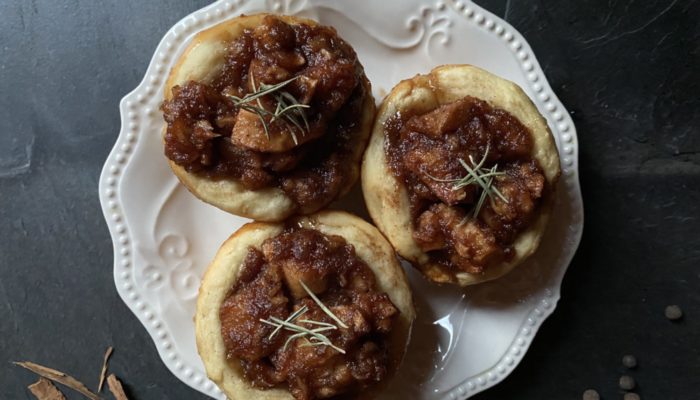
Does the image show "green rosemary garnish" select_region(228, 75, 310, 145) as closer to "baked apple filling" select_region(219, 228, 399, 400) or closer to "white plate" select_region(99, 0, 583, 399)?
"baked apple filling" select_region(219, 228, 399, 400)

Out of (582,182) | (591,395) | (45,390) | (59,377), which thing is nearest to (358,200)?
(582,182)

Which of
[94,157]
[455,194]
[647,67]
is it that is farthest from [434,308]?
[94,157]

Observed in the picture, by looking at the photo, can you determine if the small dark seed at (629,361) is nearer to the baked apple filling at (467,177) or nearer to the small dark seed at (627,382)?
the small dark seed at (627,382)

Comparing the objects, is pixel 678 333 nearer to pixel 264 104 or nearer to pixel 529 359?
pixel 529 359

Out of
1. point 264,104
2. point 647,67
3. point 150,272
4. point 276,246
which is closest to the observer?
point 264,104

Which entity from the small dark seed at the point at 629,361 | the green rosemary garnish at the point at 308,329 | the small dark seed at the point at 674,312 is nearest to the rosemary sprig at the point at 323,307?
the green rosemary garnish at the point at 308,329

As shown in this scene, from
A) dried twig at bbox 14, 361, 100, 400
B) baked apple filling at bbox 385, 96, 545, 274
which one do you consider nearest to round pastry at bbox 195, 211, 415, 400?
baked apple filling at bbox 385, 96, 545, 274
